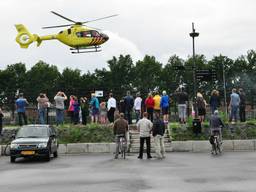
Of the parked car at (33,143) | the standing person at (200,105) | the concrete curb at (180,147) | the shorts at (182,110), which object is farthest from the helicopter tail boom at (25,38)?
the parked car at (33,143)

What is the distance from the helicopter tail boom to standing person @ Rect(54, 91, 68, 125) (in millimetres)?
17177

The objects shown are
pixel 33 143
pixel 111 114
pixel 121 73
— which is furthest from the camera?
pixel 121 73

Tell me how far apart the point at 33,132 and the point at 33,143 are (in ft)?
4.36

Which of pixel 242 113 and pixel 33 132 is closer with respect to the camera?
pixel 33 132

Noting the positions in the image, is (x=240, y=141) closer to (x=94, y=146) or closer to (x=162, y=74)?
(x=94, y=146)

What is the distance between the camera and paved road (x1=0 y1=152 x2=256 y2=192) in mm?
12945

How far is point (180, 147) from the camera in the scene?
26203 mm

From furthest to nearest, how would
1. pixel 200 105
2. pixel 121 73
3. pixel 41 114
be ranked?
pixel 121 73
pixel 41 114
pixel 200 105

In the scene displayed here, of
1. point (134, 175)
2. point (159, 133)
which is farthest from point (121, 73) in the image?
point (134, 175)

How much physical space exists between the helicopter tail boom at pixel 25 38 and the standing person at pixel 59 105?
17.2 m

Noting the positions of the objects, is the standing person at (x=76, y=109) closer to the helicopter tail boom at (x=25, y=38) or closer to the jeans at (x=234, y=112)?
the jeans at (x=234, y=112)

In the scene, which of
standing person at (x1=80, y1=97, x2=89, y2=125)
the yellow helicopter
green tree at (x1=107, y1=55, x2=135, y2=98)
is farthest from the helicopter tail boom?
green tree at (x1=107, y1=55, x2=135, y2=98)

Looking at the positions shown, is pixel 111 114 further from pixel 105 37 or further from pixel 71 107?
pixel 105 37

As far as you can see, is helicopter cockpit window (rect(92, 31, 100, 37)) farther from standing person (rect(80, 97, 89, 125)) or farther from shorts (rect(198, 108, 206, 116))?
shorts (rect(198, 108, 206, 116))
